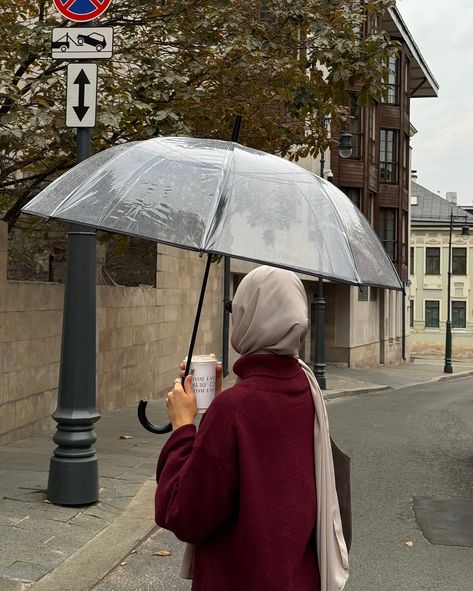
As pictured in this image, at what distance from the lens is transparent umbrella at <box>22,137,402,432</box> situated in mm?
3008

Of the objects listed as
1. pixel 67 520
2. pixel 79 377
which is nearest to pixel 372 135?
pixel 79 377

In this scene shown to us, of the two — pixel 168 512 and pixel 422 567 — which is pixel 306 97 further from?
pixel 168 512

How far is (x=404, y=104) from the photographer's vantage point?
39844mm

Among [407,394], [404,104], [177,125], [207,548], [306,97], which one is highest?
[404,104]

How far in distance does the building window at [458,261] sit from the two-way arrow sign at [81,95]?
5532cm

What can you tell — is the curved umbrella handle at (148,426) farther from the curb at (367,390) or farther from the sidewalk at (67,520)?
the curb at (367,390)

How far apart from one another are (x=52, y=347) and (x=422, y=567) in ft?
21.0

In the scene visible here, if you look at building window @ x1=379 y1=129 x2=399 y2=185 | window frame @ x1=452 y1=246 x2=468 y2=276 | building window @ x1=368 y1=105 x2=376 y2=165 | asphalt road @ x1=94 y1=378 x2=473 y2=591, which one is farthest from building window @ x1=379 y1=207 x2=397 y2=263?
window frame @ x1=452 y1=246 x2=468 y2=276

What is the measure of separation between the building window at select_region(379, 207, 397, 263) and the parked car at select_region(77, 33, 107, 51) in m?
32.3

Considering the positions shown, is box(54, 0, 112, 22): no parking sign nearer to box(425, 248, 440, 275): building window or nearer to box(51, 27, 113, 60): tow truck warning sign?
box(51, 27, 113, 60): tow truck warning sign

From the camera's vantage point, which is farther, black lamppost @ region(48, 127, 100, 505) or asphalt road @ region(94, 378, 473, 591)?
black lamppost @ region(48, 127, 100, 505)

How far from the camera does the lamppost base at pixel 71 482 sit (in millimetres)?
6355

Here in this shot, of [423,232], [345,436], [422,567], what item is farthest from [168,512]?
[423,232]

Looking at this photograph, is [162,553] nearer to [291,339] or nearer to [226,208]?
[226,208]
